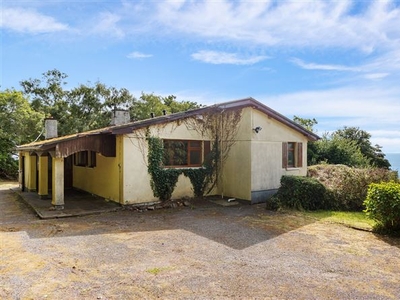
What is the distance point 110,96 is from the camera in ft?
100

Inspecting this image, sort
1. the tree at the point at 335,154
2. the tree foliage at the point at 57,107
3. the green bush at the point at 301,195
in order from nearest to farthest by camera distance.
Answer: the green bush at the point at 301,195, the tree at the point at 335,154, the tree foliage at the point at 57,107

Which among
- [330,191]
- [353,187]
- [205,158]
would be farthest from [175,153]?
[353,187]

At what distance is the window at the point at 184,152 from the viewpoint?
12.6 metres

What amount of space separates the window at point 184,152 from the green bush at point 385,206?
7.11 metres

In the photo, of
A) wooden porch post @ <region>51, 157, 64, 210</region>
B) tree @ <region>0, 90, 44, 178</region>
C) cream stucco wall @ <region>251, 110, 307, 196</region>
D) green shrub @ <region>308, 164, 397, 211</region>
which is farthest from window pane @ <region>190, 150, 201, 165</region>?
tree @ <region>0, 90, 44, 178</region>

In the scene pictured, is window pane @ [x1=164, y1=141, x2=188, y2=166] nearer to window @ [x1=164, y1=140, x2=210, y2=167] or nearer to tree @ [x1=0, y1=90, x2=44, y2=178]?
window @ [x1=164, y1=140, x2=210, y2=167]

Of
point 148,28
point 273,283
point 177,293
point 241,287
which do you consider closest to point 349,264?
point 273,283

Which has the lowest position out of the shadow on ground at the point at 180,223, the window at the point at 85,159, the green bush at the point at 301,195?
the shadow on ground at the point at 180,223

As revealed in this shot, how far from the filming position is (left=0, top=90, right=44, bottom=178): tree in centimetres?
2411

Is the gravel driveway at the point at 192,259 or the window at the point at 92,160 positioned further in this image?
the window at the point at 92,160

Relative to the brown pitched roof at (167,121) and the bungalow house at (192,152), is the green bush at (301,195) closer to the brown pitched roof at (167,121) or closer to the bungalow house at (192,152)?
the bungalow house at (192,152)

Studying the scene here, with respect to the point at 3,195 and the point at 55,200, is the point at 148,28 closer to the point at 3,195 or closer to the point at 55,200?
the point at 55,200

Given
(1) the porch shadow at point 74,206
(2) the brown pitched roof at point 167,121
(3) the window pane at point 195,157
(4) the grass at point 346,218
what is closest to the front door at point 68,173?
(1) the porch shadow at point 74,206

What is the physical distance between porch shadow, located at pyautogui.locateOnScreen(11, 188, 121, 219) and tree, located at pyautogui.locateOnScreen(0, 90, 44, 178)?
12604 mm
